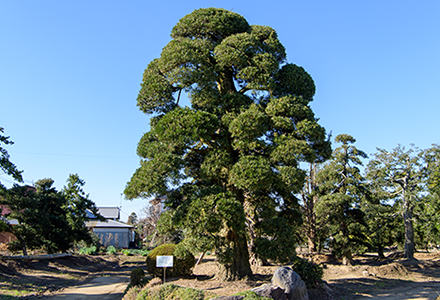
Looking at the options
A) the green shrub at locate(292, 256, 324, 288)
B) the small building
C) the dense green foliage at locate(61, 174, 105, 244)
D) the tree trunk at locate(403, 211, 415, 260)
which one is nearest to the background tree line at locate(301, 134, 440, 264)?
the tree trunk at locate(403, 211, 415, 260)

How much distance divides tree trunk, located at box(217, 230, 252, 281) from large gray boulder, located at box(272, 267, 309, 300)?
2.33m

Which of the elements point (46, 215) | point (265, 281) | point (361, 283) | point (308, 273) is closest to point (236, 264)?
point (265, 281)

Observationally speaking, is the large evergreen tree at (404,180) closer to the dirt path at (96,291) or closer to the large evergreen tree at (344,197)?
the large evergreen tree at (344,197)

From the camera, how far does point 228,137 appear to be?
11.4 meters

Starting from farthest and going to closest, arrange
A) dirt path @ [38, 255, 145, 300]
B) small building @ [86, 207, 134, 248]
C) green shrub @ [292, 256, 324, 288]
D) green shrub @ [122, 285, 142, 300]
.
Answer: small building @ [86, 207, 134, 248] → green shrub @ [292, 256, 324, 288] → dirt path @ [38, 255, 145, 300] → green shrub @ [122, 285, 142, 300]

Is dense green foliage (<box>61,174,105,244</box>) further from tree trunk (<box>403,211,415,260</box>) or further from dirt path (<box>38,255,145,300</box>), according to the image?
tree trunk (<box>403,211,415,260</box>)

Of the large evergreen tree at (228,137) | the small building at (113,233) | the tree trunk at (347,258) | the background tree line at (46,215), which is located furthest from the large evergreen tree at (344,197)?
the small building at (113,233)

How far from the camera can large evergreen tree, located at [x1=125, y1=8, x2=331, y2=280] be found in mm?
10039

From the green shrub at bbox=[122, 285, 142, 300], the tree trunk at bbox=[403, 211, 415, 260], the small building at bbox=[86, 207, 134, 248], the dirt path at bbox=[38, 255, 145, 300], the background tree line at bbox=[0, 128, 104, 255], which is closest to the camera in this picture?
the green shrub at bbox=[122, 285, 142, 300]

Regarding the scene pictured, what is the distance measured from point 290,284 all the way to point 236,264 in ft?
9.25

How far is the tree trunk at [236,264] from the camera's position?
10758 mm

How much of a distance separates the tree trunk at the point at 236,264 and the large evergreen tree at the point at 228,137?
1.3 inches

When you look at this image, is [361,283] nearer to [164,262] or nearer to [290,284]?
[290,284]

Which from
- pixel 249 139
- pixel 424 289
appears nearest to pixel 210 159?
pixel 249 139
